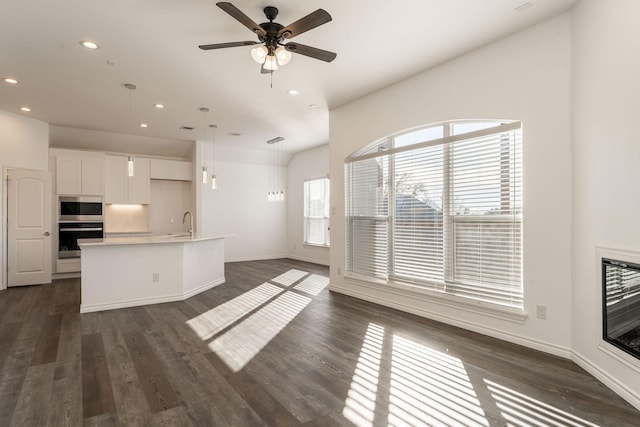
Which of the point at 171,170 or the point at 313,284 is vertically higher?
the point at 171,170

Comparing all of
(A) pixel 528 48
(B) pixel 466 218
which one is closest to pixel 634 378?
(B) pixel 466 218

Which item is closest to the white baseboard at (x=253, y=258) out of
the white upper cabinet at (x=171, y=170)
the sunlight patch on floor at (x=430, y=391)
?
the white upper cabinet at (x=171, y=170)

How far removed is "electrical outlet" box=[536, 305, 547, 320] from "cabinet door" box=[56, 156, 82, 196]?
8.35 meters

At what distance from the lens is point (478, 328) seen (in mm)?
3643

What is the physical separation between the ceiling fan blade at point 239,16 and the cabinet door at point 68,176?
250 inches

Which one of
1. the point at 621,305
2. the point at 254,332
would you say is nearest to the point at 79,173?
the point at 254,332

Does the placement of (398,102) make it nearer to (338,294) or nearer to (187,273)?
(338,294)

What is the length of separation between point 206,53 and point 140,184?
5174 millimetres

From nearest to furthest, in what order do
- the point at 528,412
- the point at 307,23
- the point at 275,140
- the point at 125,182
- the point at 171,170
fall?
the point at 528,412, the point at 307,23, the point at 125,182, the point at 275,140, the point at 171,170

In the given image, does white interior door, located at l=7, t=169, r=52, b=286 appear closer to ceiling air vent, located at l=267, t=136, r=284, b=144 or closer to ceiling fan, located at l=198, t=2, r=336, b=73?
ceiling air vent, located at l=267, t=136, r=284, b=144

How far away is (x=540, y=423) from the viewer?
2055 millimetres

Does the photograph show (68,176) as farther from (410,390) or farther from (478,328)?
(478,328)

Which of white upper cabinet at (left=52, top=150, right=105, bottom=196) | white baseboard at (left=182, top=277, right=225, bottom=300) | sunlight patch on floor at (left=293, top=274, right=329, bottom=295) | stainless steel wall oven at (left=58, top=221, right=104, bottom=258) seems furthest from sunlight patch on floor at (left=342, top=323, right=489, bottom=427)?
white upper cabinet at (left=52, top=150, right=105, bottom=196)

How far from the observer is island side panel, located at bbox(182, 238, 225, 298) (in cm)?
521
